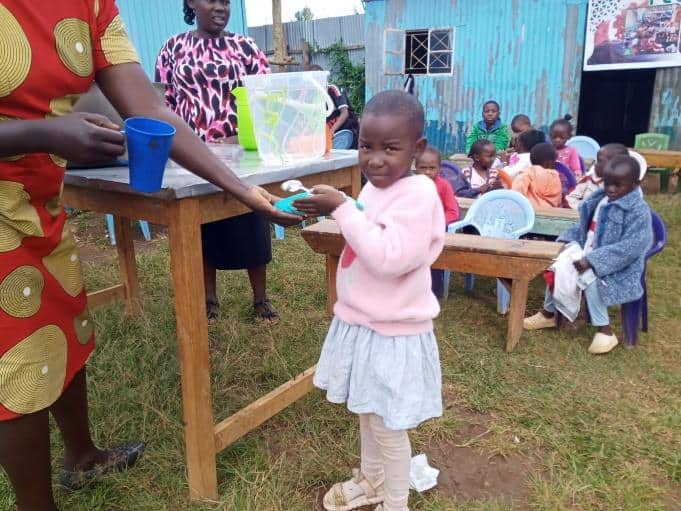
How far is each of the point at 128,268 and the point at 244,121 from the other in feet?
4.31

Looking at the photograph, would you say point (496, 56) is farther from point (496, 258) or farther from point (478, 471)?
point (478, 471)

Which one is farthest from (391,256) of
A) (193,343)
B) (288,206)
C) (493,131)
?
(493,131)

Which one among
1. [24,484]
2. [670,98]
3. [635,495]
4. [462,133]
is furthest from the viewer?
[462,133]

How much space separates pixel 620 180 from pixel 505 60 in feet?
24.6

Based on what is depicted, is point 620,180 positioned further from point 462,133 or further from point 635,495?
point 462,133

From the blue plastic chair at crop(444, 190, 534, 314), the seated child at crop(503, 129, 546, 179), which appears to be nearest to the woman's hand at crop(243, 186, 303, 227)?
the blue plastic chair at crop(444, 190, 534, 314)

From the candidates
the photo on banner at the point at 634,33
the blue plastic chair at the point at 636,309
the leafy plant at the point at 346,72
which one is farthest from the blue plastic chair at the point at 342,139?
the leafy plant at the point at 346,72

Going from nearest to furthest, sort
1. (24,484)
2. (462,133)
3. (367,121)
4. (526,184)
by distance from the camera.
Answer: (367,121), (24,484), (526,184), (462,133)

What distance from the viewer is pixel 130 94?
154 centimetres

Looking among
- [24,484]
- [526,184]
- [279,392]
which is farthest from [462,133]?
[24,484]

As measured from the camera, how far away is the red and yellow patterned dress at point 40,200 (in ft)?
4.11

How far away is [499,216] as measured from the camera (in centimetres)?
386

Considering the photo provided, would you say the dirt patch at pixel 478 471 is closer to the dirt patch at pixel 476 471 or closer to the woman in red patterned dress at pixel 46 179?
the dirt patch at pixel 476 471

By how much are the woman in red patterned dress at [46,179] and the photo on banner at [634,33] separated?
29.5 feet
